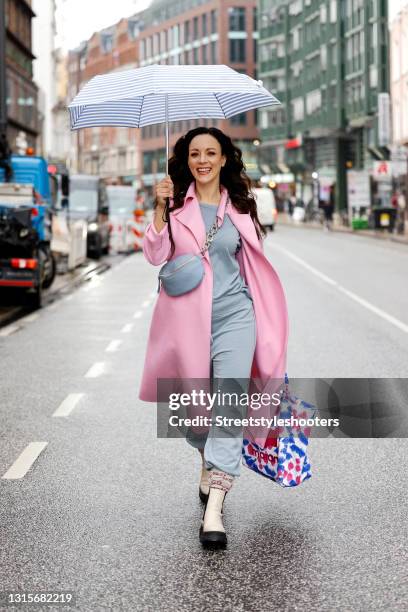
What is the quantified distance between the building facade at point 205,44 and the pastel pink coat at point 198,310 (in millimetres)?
114609

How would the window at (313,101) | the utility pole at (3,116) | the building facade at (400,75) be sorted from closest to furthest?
the utility pole at (3,116) < the building facade at (400,75) < the window at (313,101)

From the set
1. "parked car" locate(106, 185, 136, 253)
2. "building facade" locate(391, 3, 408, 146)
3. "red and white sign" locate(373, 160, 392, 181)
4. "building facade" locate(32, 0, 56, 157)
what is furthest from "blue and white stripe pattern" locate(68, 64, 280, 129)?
"building facade" locate(32, 0, 56, 157)

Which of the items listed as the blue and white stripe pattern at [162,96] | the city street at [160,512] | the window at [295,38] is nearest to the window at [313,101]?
the window at [295,38]

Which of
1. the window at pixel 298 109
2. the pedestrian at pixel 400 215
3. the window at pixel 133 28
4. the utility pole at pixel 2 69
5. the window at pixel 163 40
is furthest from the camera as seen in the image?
the window at pixel 133 28

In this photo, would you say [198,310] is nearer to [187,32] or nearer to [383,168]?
[383,168]

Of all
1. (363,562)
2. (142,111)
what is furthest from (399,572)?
(142,111)

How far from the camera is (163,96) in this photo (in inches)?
280

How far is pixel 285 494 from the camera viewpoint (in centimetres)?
690

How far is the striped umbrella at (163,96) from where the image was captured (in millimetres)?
6380

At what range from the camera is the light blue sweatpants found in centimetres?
588

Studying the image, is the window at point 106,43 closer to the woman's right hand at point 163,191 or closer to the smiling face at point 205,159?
the smiling face at point 205,159

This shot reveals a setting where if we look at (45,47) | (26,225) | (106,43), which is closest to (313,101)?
(45,47)

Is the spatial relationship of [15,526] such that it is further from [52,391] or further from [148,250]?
[52,391]

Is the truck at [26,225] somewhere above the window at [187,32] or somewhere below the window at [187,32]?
below
